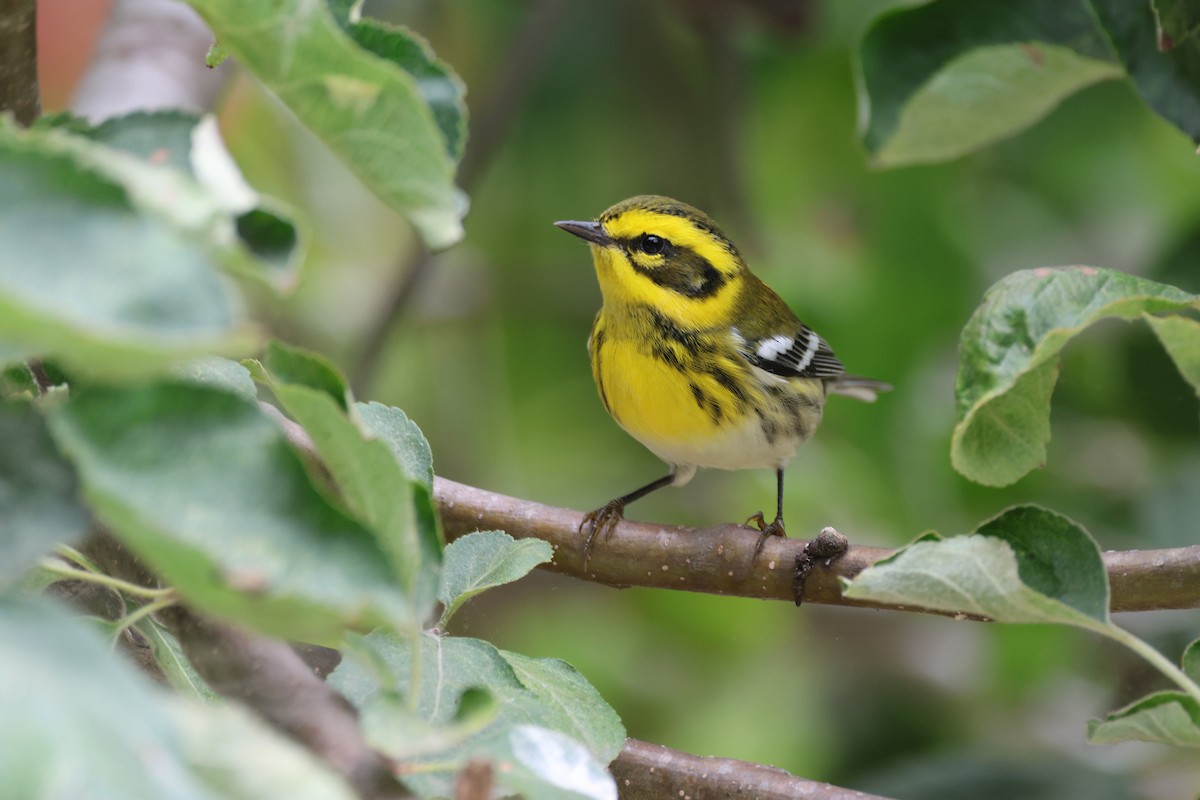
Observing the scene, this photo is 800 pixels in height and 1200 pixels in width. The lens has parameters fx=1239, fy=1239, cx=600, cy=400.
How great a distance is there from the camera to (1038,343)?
91 centimetres

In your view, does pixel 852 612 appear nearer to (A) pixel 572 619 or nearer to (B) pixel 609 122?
(A) pixel 572 619

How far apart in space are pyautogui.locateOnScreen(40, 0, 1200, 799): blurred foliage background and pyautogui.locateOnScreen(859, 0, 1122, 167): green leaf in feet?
2.38

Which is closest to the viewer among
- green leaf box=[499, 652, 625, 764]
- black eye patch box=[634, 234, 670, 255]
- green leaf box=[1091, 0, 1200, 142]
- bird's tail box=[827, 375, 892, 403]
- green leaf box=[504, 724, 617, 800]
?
green leaf box=[504, 724, 617, 800]

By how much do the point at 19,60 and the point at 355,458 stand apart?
1.18 feet

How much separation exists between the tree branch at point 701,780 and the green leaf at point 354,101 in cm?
71

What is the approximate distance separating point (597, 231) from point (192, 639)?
1.78m

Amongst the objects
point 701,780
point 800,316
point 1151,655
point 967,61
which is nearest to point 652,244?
point 800,316

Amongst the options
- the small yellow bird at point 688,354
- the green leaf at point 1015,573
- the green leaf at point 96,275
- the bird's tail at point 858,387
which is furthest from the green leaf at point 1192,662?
the bird's tail at point 858,387

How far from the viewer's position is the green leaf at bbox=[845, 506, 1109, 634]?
31.3 inches

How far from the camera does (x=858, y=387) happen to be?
275 cm

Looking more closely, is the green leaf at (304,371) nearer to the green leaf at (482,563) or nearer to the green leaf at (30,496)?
the green leaf at (30,496)

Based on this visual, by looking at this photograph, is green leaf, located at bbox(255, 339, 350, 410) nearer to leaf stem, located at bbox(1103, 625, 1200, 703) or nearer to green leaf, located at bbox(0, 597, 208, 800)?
green leaf, located at bbox(0, 597, 208, 800)

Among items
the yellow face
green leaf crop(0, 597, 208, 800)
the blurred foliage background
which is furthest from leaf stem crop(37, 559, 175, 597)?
the yellow face

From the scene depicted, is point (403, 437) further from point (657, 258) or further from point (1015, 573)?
point (657, 258)
